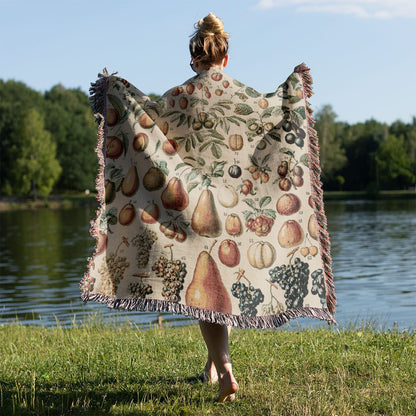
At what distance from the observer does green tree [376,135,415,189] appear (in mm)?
84250

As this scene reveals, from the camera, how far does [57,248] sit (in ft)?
84.0

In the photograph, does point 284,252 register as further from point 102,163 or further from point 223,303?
point 102,163

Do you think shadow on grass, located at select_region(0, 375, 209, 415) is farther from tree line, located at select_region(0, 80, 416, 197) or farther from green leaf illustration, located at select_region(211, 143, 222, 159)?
tree line, located at select_region(0, 80, 416, 197)

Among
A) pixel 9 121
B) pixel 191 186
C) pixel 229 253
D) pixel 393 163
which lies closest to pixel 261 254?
pixel 229 253

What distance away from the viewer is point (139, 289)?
3740mm

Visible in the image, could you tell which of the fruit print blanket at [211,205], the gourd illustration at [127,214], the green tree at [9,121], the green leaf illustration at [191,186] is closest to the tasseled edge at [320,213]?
the fruit print blanket at [211,205]

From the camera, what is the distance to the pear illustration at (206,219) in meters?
3.76

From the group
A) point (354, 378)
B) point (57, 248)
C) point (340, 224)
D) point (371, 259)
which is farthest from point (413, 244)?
point (354, 378)

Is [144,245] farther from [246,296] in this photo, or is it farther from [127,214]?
[246,296]

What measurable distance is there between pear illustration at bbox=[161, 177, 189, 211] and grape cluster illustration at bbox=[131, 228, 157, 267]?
0.61ft

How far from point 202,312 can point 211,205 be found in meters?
0.62

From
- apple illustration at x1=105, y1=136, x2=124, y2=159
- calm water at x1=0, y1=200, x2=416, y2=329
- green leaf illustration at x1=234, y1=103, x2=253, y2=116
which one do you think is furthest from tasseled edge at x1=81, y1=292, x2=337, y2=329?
calm water at x1=0, y1=200, x2=416, y2=329

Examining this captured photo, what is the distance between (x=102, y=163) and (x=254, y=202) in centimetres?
95

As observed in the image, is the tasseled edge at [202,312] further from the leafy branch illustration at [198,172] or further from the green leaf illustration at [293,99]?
the green leaf illustration at [293,99]
